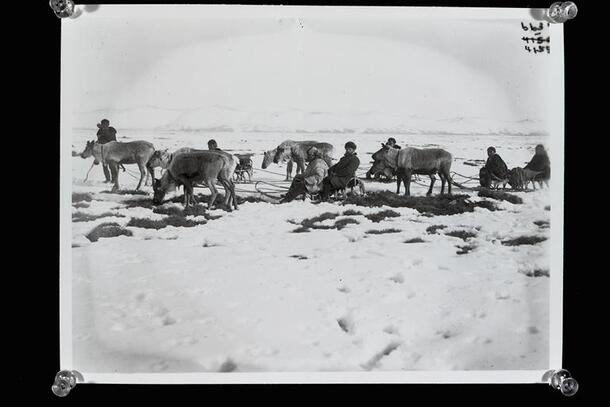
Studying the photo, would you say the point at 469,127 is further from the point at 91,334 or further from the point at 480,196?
the point at 91,334

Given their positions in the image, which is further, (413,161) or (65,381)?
(413,161)

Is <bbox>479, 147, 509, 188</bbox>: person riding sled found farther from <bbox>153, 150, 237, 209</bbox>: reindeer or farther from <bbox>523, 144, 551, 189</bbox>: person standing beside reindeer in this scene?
<bbox>153, 150, 237, 209</bbox>: reindeer

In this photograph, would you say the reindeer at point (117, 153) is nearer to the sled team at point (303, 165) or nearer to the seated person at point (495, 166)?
the sled team at point (303, 165)

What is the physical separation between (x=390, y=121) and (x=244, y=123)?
0.61m

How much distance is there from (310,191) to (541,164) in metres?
0.97

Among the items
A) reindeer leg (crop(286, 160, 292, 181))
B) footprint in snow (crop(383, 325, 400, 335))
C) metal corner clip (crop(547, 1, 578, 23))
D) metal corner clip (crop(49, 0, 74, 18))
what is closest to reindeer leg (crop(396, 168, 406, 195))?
reindeer leg (crop(286, 160, 292, 181))

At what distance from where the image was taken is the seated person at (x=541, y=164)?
201cm

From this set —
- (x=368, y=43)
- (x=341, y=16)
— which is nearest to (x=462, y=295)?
(x=368, y=43)

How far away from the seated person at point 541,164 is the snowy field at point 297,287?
0.11ft

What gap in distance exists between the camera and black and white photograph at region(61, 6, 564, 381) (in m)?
1.97

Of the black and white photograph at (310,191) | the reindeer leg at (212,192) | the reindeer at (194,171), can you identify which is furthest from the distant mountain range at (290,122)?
the reindeer leg at (212,192)

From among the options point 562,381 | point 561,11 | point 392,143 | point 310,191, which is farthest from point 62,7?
point 562,381

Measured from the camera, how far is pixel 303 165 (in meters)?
2.04

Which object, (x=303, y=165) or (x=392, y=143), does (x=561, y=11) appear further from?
A: (x=303, y=165)
